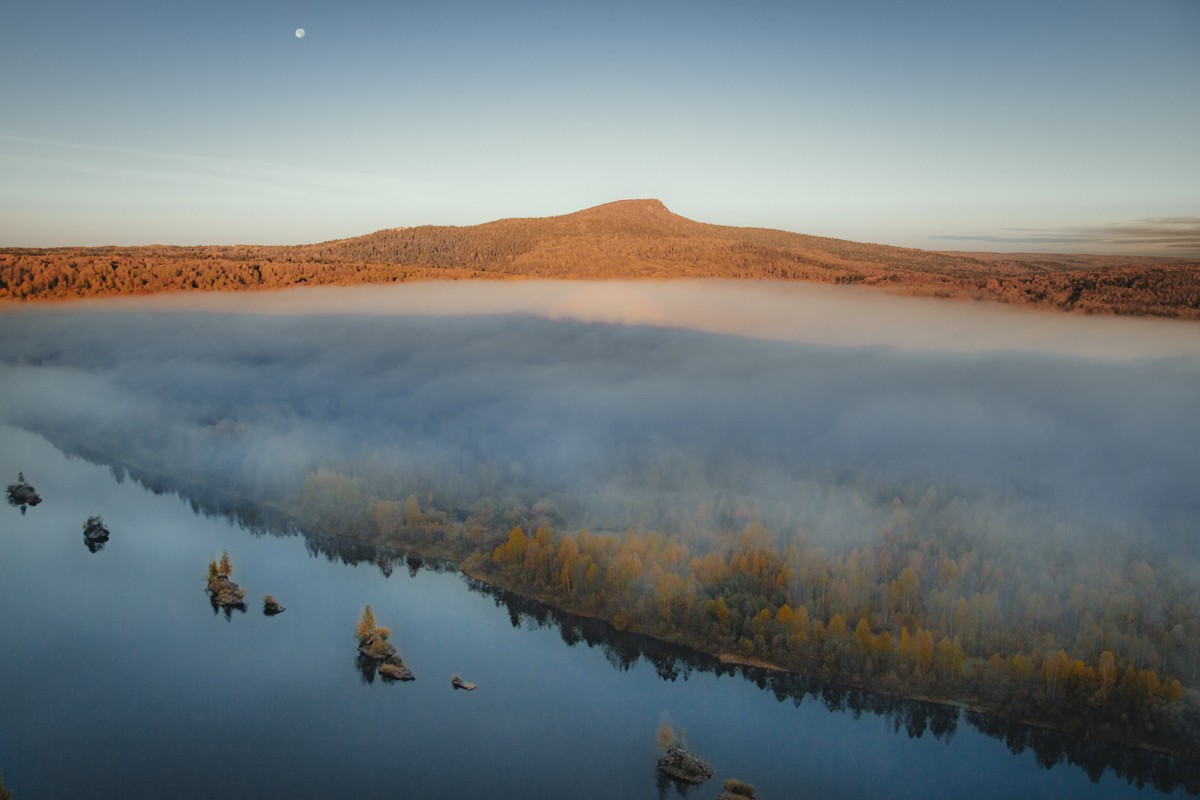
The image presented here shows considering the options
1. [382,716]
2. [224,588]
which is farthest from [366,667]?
[224,588]

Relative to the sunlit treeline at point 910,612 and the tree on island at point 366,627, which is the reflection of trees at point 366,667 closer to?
the tree on island at point 366,627

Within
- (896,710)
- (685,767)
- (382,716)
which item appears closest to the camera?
(685,767)

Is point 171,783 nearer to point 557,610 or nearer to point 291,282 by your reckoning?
point 557,610

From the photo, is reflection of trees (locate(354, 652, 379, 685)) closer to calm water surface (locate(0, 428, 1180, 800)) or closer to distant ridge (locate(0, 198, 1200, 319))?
calm water surface (locate(0, 428, 1180, 800))

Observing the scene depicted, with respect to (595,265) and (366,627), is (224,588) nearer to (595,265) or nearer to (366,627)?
(366,627)

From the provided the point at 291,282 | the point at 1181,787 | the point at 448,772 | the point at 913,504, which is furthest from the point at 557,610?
the point at 291,282

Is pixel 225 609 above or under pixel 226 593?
under

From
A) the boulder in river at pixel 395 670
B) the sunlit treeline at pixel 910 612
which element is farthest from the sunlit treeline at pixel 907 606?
the boulder in river at pixel 395 670
